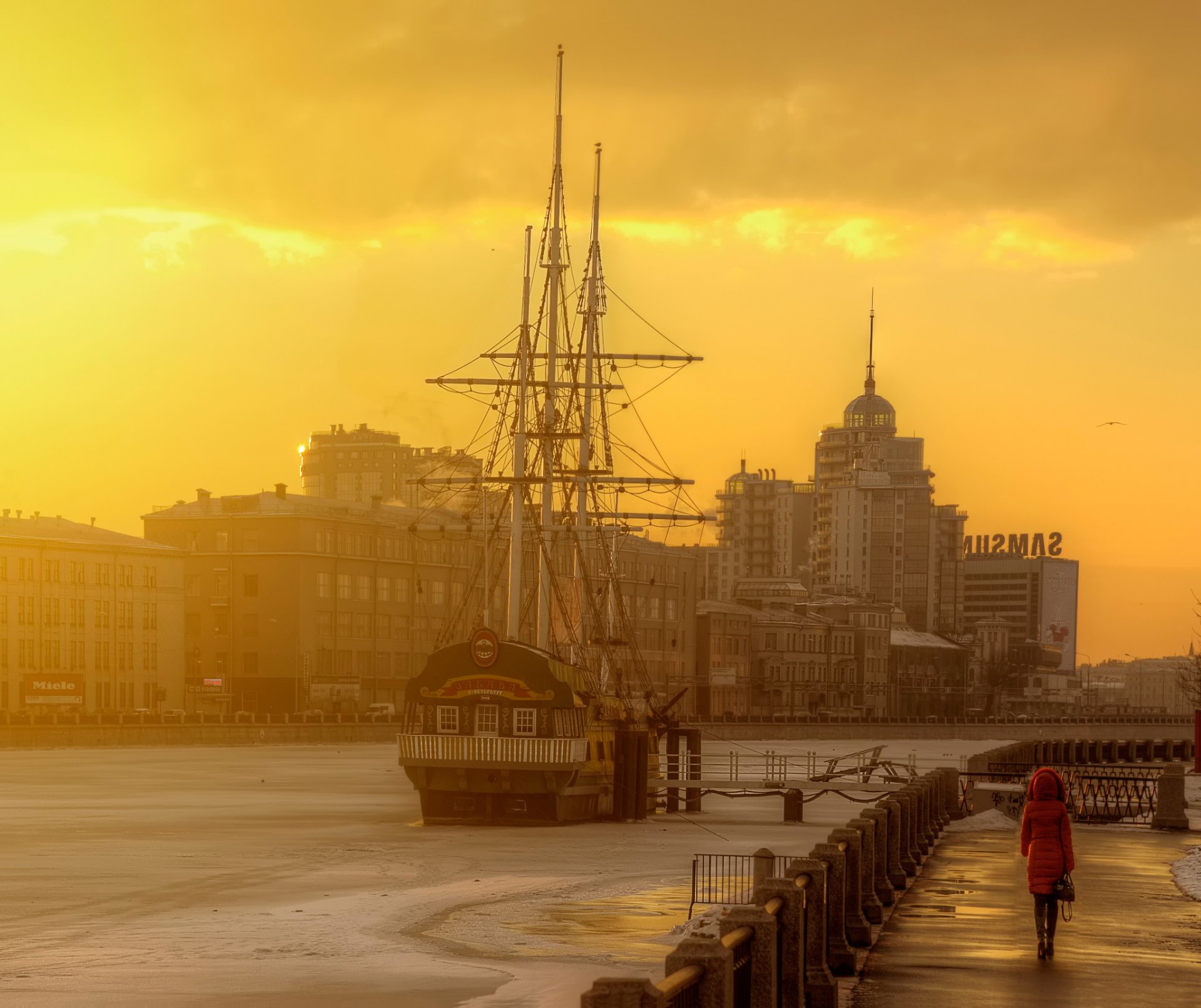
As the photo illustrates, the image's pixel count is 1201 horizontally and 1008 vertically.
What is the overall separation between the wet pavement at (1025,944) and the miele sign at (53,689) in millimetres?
109086

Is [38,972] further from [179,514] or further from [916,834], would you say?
[179,514]

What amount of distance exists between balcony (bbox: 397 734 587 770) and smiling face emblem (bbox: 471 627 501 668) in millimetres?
2111

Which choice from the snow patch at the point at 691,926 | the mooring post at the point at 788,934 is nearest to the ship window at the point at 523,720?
the snow patch at the point at 691,926

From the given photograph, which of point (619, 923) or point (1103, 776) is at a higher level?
point (619, 923)

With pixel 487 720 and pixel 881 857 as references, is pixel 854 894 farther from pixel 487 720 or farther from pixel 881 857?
pixel 487 720

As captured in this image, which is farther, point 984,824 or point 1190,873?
point 984,824

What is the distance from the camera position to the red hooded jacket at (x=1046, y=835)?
19.8 meters

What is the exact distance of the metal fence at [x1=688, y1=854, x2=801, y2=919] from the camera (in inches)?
1261

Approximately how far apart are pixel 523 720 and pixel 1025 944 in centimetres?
3437

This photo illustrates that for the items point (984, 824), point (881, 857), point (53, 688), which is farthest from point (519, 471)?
point (53, 688)

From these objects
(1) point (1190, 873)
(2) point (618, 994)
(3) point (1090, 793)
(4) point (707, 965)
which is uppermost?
(2) point (618, 994)

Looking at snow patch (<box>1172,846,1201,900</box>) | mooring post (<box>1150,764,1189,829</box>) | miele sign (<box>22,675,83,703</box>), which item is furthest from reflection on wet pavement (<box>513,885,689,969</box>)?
miele sign (<box>22,675,83,703</box>)

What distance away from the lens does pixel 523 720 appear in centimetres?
5456

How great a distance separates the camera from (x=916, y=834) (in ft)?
104
